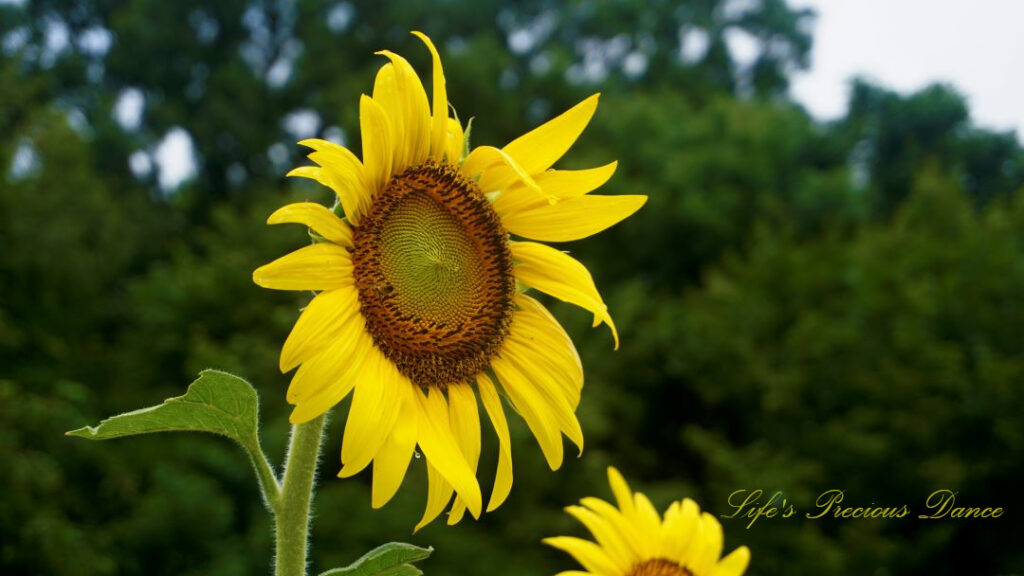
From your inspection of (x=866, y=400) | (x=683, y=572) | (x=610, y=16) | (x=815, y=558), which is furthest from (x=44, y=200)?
(x=610, y=16)

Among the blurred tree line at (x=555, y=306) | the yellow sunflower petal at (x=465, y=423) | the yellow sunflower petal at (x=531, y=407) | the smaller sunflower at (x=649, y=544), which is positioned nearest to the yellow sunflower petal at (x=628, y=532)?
the smaller sunflower at (x=649, y=544)

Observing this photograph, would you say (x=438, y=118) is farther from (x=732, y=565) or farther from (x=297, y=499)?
(x=732, y=565)

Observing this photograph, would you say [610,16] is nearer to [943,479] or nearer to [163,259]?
[163,259]

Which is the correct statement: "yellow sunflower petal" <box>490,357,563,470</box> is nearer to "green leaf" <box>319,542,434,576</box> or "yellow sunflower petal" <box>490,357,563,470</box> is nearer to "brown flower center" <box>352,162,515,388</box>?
"brown flower center" <box>352,162,515,388</box>

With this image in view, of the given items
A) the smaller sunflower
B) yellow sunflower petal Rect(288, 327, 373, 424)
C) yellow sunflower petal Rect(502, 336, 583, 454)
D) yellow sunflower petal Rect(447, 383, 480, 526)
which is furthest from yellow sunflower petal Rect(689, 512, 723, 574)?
yellow sunflower petal Rect(288, 327, 373, 424)

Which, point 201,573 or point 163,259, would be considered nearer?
point 201,573

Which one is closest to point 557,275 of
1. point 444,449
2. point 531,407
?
point 531,407

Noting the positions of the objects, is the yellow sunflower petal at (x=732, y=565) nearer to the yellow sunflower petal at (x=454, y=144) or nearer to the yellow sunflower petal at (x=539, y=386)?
the yellow sunflower petal at (x=539, y=386)
